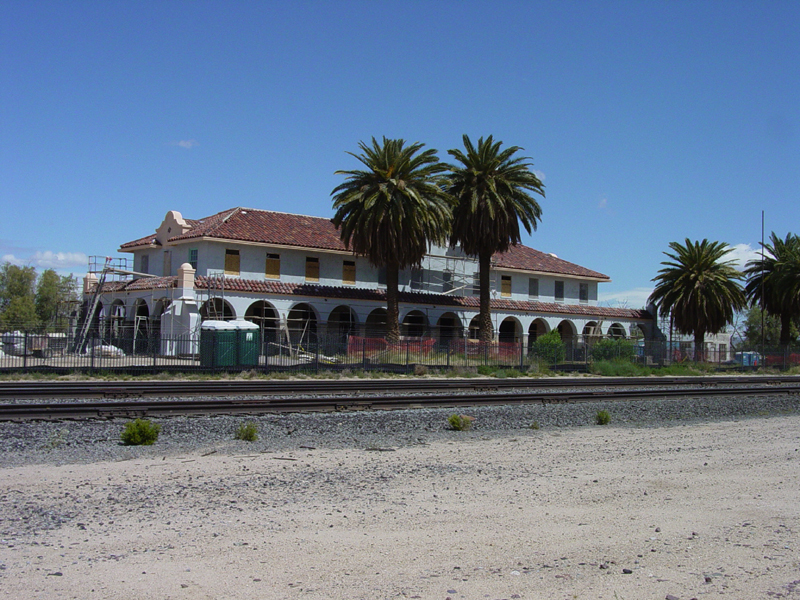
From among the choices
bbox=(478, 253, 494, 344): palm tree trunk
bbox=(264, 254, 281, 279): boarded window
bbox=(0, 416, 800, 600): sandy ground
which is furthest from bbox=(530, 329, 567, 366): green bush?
bbox=(0, 416, 800, 600): sandy ground

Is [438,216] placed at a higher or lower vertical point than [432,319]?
higher

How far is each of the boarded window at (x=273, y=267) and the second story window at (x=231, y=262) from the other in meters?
1.98

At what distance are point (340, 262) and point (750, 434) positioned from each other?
37.5 metres

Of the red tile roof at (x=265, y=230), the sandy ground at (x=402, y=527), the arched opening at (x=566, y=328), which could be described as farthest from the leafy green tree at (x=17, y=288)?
the sandy ground at (x=402, y=527)

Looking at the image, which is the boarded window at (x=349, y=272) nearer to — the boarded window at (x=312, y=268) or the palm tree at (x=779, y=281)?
the boarded window at (x=312, y=268)

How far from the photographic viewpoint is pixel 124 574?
5898 millimetres

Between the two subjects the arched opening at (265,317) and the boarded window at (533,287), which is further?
the boarded window at (533,287)

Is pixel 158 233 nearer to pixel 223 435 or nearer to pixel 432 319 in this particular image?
pixel 432 319

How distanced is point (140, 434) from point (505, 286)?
4803cm

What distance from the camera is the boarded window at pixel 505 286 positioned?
192ft

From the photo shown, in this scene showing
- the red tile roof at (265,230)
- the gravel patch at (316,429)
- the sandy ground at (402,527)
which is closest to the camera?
the sandy ground at (402,527)

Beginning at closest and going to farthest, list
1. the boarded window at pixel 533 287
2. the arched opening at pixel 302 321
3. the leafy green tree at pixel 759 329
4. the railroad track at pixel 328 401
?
1. the railroad track at pixel 328 401
2. the arched opening at pixel 302 321
3. the boarded window at pixel 533 287
4. the leafy green tree at pixel 759 329

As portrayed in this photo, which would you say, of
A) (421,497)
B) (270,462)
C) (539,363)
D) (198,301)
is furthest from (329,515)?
(198,301)

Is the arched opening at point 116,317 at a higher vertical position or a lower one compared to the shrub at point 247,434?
higher
